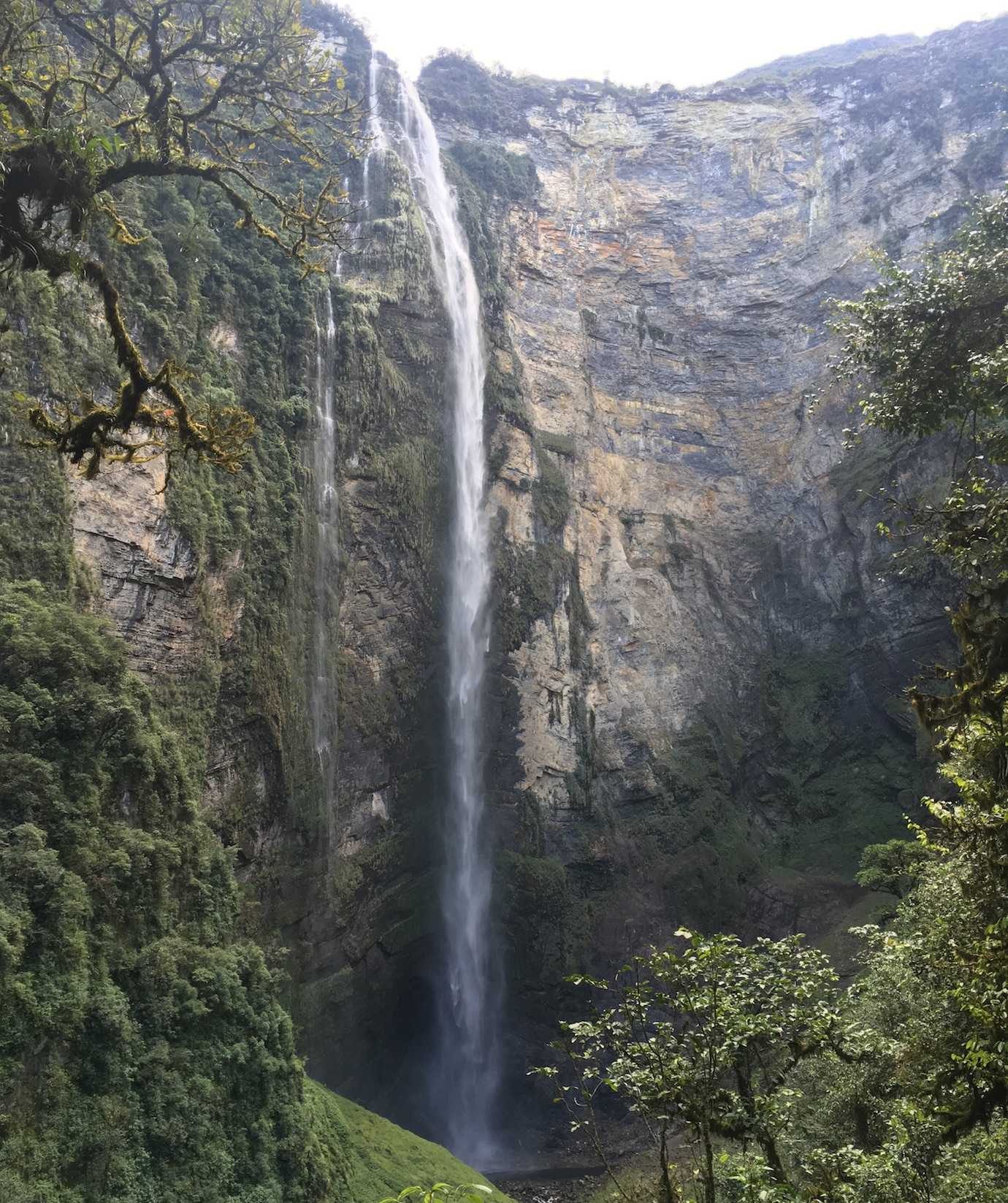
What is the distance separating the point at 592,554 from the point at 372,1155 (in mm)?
17579

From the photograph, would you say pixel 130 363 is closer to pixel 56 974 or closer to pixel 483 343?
pixel 56 974

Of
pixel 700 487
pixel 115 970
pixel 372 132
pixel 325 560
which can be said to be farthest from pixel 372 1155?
pixel 372 132

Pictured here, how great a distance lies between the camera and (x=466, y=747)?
73.7ft

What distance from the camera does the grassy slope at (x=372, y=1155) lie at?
1277cm

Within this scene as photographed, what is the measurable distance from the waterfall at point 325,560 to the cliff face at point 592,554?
0.34 m

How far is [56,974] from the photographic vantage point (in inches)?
371

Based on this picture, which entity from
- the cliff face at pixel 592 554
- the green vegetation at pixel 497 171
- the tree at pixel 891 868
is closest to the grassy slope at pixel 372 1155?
the cliff face at pixel 592 554

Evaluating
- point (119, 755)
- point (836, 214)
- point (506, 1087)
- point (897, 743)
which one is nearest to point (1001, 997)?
point (119, 755)

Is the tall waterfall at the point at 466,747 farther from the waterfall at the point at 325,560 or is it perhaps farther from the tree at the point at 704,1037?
the tree at the point at 704,1037

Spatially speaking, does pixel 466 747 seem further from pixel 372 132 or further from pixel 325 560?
pixel 372 132

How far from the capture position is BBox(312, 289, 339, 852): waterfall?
1823 cm

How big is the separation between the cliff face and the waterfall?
0.34 meters

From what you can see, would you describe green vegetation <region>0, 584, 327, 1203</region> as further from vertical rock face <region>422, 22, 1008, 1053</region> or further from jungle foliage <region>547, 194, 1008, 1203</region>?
vertical rock face <region>422, 22, 1008, 1053</region>

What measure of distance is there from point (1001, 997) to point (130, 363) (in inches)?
208
